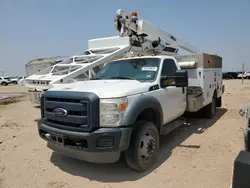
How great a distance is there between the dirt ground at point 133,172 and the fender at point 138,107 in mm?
932

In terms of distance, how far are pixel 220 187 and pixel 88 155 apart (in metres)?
1.95

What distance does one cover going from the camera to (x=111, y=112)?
305 centimetres

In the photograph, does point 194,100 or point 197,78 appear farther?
point 197,78

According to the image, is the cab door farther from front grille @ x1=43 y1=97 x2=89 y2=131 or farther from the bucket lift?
the bucket lift

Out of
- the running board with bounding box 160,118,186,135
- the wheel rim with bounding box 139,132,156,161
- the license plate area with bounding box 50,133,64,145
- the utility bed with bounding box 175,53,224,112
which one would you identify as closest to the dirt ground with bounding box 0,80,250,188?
the wheel rim with bounding box 139,132,156,161

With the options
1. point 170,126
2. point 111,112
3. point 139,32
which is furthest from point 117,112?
point 139,32

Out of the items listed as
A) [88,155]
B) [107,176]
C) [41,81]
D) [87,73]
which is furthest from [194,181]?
[41,81]

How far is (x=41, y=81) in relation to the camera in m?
7.21

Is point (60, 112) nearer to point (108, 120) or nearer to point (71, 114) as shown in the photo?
point (71, 114)

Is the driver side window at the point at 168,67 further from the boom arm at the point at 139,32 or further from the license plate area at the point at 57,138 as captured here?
the boom arm at the point at 139,32

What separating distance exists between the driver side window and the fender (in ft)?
2.69

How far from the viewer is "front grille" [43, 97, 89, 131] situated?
308 cm

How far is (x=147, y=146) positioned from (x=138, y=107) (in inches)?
29.6

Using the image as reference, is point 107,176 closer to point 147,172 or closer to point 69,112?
point 147,172
